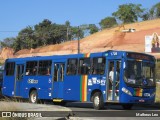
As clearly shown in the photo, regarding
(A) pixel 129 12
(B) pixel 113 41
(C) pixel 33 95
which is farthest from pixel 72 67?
(A) pixel 129 12

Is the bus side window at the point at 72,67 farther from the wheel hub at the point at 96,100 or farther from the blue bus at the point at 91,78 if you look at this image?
the wheel hub at the point at 96,100

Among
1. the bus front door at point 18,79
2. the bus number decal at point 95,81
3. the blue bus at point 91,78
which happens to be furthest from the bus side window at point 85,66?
the bus front door at point 18,79

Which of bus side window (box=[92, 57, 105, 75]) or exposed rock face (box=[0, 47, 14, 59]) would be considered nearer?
bus side window (box=[92, 57, 105, 75])

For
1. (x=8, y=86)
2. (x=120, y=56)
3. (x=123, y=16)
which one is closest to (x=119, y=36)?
(x=123, y=16)

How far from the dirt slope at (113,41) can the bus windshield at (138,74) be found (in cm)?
7655

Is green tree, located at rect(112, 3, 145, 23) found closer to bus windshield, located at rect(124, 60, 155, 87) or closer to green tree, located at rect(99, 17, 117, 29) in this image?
green tree, located at rect(99, 17, 117, 29)

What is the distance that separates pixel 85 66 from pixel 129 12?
11175 cm

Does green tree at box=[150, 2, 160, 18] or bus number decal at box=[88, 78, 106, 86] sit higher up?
green tree at box=[150, 2, 160, 18]

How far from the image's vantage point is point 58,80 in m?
23.6

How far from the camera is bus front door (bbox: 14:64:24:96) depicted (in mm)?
26570

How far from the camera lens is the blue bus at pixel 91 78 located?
19.6 meters

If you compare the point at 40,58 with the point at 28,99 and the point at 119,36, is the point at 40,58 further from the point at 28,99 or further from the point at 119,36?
the point at 119,36

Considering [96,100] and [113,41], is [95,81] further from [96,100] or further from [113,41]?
[113,41]

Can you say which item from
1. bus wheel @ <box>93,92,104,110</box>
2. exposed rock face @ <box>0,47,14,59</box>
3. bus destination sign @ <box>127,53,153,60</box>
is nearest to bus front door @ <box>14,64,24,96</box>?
bus wheel @ <box>93,92,104,110</box>
